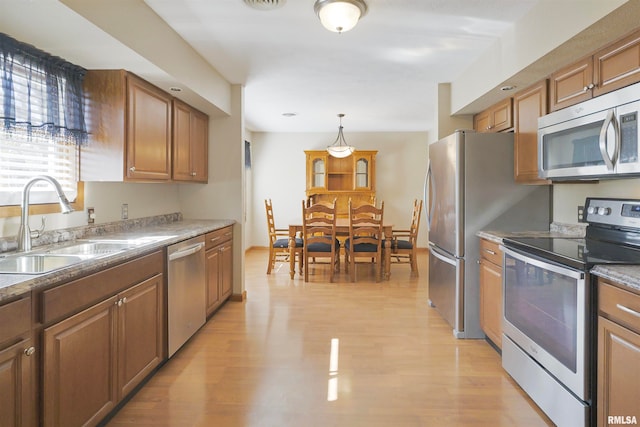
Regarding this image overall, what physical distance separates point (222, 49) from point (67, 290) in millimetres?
2259

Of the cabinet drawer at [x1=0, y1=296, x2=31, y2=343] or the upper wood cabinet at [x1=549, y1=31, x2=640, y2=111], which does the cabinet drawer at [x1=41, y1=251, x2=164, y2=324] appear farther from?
the upper wood cabinet at [x1=549, y1=31, x2=640, y2=111]

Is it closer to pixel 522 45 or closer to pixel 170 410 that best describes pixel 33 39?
pixel 170 410

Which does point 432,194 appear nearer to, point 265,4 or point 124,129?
point 265,4

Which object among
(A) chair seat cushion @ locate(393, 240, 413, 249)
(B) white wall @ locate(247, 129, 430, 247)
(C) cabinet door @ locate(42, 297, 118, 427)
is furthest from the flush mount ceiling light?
(B) white wall @ locate(247, 129, 430, 247)

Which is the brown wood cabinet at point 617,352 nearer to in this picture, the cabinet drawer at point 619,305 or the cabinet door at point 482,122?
the cabinet drawer at point 619,305

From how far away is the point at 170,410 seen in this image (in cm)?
202

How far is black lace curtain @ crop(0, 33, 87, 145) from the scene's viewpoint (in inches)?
76.9

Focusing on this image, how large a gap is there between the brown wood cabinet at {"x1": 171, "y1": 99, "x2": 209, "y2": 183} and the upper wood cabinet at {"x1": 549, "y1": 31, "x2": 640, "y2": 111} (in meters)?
2.89

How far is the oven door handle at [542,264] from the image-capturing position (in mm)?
1703

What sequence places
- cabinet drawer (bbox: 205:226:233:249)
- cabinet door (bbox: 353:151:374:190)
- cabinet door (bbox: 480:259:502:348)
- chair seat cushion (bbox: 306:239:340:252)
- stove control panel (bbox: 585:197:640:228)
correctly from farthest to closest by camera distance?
cabinet door (bbox: 353:151:374:190)
chair seat cushion (bbox: 306:239:340:252)
cabinet drawer (bbox: 205:226:233:249)
cabinet door (bbox: 480:259:502:348)
stove control panel (bbox: 585:197:640:228)

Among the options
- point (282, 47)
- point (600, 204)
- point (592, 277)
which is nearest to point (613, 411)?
point (592, 277)

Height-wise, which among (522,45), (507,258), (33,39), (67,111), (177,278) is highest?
(522,45)

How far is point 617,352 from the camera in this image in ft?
4.90

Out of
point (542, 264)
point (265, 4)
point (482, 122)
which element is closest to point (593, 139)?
point (542, 264)
